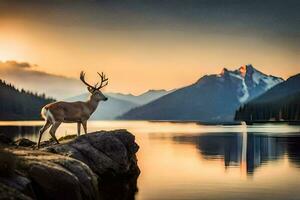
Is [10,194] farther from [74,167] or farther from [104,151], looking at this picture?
[104,151]

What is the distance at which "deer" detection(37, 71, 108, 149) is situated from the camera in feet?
66.9

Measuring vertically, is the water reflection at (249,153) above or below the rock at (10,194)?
below

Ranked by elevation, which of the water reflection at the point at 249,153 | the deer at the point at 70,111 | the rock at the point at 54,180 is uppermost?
the deer at the point at 70,111

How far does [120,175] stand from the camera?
71.7 ft

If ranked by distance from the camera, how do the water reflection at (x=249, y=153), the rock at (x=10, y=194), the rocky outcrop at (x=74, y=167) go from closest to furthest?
the rock at (x=10, y=194), the rocky outcrop at (x=74, y=167), the water reflection at (x=249, y=153)

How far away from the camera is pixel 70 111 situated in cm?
2102

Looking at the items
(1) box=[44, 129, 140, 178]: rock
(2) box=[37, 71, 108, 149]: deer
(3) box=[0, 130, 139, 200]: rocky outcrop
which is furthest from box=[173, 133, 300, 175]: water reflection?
(2) box=[37, 71, 108, 149]: deer

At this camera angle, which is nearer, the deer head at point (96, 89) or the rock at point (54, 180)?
the rock at point (54, 180)

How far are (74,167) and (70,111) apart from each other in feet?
22.8

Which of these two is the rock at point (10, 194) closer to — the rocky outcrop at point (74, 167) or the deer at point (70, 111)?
the rocky outcrop at point (74, 167)

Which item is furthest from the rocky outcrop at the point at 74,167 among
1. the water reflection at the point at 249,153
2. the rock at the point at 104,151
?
the water reflection at the point at 249,153

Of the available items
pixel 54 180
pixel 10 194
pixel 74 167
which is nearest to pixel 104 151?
pixel 74 167

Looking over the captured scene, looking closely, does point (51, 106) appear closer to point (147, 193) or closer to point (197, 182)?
point (147, 193)

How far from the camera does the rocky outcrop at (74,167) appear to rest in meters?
11.2
